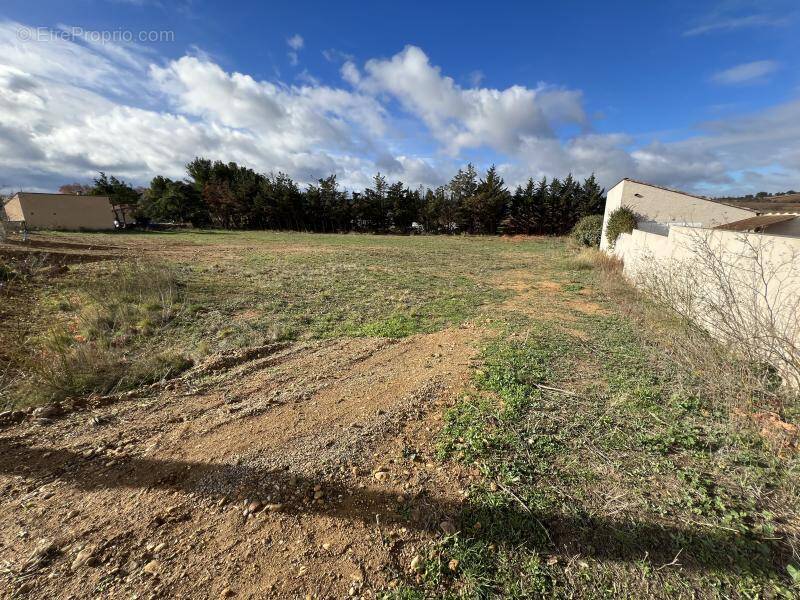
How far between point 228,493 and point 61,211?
40891mm

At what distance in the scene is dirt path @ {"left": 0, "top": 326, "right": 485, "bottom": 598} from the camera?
5.82 feet

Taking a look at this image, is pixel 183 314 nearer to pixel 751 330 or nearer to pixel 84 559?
pixel 84 559

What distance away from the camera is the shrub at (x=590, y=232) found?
1883 cm

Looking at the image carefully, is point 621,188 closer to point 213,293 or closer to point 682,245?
point 682,245

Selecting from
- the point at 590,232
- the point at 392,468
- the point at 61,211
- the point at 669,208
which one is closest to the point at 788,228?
the point at 669,208

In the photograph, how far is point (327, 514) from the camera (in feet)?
6.95

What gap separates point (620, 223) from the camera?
14961 mm

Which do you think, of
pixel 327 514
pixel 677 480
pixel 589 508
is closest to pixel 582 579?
pixel 589 508

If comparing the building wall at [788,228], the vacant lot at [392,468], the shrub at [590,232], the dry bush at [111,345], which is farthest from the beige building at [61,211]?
the building wall at [788,228]

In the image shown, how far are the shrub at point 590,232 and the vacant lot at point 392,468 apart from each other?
51.8ft

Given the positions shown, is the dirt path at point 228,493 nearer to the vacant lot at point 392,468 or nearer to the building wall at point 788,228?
the vacant lot at point 392,468

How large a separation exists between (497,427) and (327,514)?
5.14ft

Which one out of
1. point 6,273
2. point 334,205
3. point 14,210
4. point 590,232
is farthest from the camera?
point 334,205

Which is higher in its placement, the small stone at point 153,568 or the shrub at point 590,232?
the shrub at point 590,232
